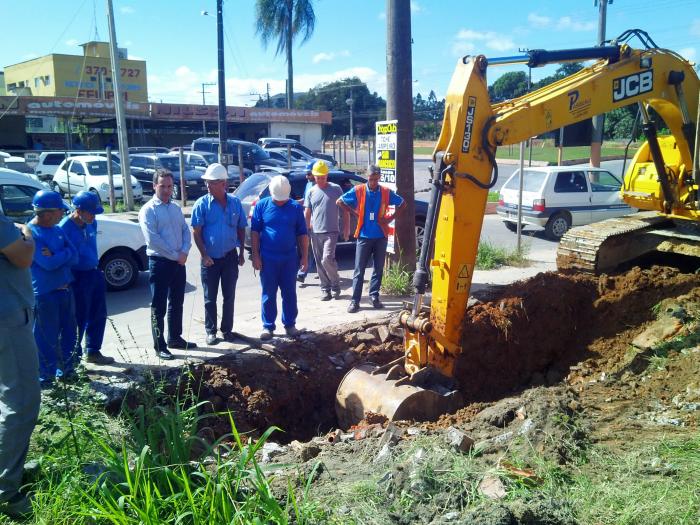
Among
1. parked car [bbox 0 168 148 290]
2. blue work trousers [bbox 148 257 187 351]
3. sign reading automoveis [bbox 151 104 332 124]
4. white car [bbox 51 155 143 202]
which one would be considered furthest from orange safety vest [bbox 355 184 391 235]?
sign reading automoveis [bbox 151 104 332 124]

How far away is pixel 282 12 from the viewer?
49.0m

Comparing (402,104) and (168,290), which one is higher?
(402,104)

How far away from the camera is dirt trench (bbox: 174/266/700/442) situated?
6.18 meters

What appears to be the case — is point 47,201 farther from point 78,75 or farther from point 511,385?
point 78,75

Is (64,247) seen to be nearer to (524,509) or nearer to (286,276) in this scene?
(286,276)

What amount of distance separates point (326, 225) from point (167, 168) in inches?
669

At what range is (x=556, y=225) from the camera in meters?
15.6

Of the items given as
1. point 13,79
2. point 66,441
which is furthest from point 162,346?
point 13,79

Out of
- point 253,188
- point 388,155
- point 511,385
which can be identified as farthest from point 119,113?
point 511,385

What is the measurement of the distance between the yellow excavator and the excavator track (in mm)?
1049

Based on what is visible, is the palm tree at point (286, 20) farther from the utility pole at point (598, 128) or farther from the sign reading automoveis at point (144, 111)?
the utility pole at point (598, 128)

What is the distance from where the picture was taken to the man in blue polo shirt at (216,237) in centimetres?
684

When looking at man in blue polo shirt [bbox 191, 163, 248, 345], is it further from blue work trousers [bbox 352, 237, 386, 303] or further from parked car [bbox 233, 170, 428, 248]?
parked car [bbox 233, 170, 428, 248]

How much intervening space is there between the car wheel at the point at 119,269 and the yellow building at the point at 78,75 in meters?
43.2
